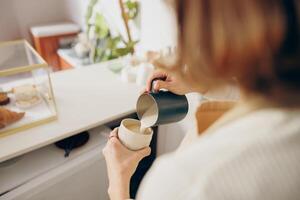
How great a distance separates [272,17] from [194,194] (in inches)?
8.4

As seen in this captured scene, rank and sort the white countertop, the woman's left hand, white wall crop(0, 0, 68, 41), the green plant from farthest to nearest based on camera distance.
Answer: white wall crop(0, 0, 68, 41) < the green plant < the white countertop < the woman's left hand

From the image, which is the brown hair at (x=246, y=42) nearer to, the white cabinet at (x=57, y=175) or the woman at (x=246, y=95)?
the woman at (x=246, y=95)

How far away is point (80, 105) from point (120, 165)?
533 millimetres

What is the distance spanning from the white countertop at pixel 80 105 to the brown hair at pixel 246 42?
0.75 m

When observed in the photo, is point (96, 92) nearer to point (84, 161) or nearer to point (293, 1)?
point (84, 161)

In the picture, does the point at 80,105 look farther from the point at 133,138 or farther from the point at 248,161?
the point at 248,161

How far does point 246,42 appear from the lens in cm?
27

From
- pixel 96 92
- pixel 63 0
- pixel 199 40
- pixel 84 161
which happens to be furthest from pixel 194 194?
pixel 63 0

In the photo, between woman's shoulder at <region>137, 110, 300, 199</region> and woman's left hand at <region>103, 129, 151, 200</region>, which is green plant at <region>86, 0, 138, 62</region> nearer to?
woman's left hand at <region>103, 129, 151, 200</region>

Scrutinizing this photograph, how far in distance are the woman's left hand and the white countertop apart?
34 cm

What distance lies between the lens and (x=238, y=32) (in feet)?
0.88

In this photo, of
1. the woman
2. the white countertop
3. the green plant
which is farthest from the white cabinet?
the woman

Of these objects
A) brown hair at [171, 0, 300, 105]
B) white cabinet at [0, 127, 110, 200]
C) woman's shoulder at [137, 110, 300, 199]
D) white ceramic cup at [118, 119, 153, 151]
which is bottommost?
white cabinet at [0, 127, 110, 200]

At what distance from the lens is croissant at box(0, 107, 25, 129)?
92 cm
